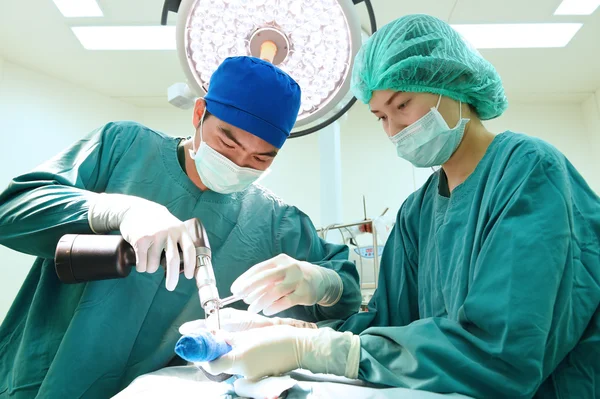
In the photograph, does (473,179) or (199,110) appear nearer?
(473,179)

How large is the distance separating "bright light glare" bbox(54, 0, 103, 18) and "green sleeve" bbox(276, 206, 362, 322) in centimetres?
217

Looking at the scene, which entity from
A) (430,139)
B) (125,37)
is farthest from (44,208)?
(125,37)

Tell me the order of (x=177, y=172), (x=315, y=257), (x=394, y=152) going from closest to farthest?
(x=177, y=172) → (x=315, y=257) → (x=394, y=152)

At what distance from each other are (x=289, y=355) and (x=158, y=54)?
2.91 metres

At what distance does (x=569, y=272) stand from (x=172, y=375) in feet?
2.70

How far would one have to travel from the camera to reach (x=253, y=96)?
1.17 m

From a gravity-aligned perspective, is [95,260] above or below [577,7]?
below

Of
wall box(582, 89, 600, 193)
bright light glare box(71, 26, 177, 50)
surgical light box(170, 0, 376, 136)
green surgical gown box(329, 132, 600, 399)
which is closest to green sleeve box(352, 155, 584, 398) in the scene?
green surgical gown box(329, 132, 600, 399)

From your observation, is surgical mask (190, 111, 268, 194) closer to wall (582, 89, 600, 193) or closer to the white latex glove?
the white latex glove

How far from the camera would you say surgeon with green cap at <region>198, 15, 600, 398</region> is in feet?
2.33

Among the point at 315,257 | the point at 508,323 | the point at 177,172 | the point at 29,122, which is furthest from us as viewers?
the point at 29,122

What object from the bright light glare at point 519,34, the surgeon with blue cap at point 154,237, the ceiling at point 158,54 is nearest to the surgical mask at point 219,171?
the surgeon with blue cap at point 154,237

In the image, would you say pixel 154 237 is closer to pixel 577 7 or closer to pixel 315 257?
pixel 315 257

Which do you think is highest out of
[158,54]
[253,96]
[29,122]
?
[158,54]
